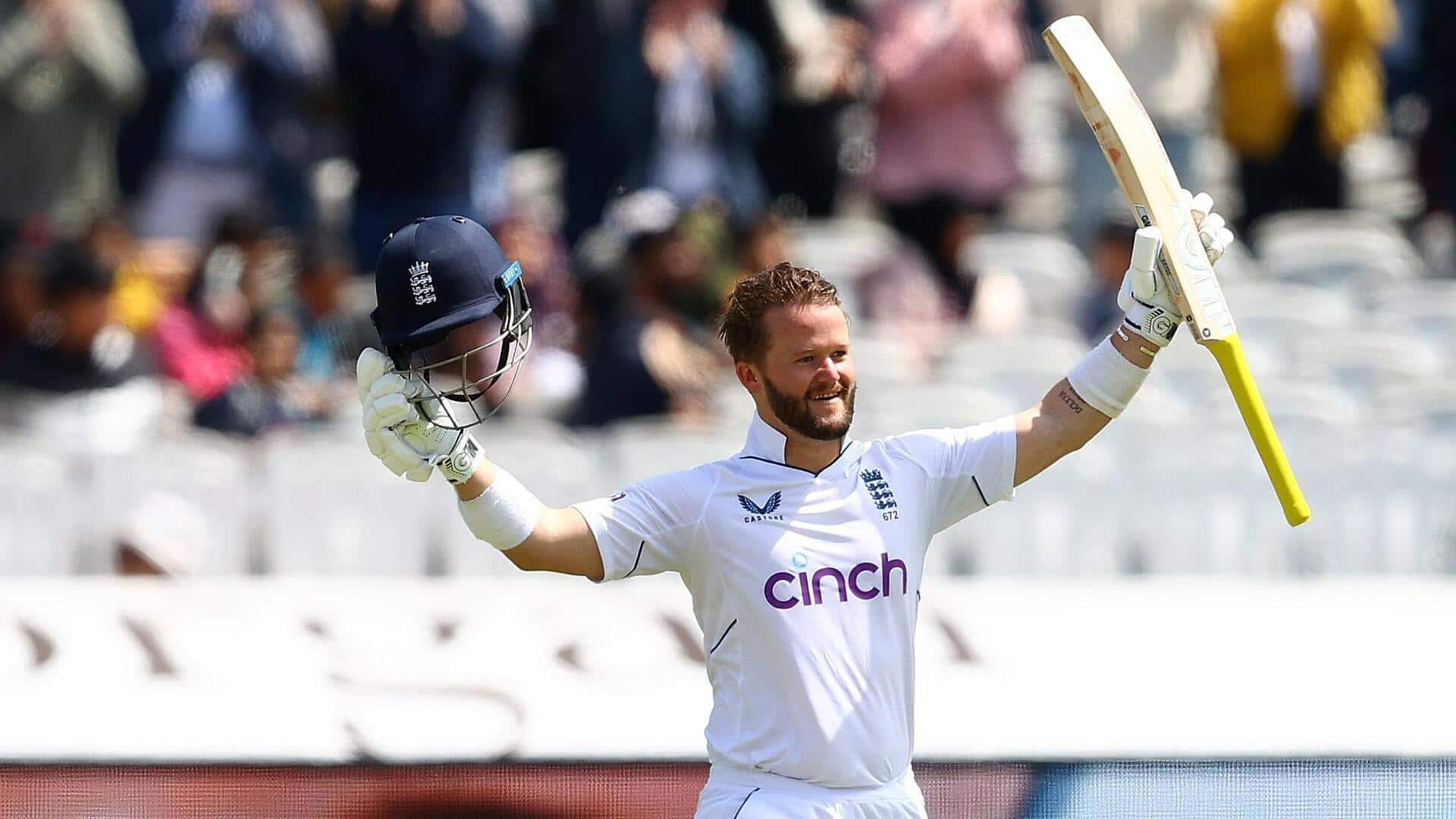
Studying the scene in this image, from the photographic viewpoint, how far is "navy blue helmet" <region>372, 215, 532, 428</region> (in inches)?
148

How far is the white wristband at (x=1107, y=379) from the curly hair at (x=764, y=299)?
1.70 ft

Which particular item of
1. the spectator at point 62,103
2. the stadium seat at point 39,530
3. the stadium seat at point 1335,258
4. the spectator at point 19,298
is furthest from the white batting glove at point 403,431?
the spectator at point 62,103

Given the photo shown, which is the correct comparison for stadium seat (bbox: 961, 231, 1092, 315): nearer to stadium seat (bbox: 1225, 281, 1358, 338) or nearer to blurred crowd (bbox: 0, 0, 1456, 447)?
blurred crowd (bbox: 0, 0, 1456, 447)

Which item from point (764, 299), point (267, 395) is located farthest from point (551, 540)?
point (267, 395)

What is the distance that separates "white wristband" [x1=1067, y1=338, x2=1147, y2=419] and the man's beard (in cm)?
48

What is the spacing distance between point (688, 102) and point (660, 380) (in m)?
2.08

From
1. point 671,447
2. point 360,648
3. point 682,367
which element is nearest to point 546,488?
point 671,447

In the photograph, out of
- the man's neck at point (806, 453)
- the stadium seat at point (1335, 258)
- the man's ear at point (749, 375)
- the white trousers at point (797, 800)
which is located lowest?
the white trousers at point (797, 800)

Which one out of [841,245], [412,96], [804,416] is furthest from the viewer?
[841,245]

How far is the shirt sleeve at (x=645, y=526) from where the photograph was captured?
4.02m

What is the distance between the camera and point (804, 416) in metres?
4.03

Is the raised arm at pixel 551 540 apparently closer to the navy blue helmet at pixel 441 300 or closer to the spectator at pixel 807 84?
the navy blue helmet at pixel 441 300

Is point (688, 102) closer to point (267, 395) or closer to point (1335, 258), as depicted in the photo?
point (267, 395)

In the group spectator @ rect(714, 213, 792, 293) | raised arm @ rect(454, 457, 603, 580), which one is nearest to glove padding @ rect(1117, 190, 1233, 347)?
raised arm @ rect(454, 457, 603, 580)
